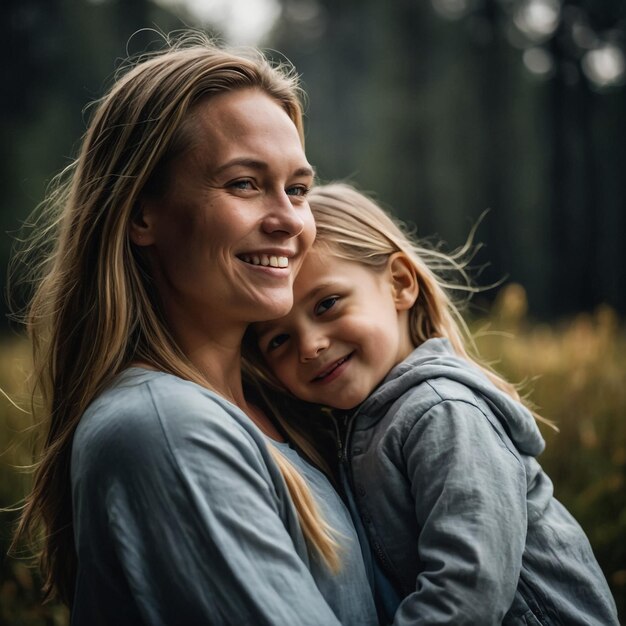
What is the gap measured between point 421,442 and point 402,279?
85 centimetres

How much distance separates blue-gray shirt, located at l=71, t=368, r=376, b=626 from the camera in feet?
4.93

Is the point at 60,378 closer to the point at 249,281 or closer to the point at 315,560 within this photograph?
the point at 249,281

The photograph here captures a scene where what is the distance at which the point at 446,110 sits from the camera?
75.4ft

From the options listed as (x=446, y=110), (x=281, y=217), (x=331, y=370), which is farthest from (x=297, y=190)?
(x=446, y=110)

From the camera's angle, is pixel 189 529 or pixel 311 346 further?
pixel 311 346

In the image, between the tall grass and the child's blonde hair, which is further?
the tall grass

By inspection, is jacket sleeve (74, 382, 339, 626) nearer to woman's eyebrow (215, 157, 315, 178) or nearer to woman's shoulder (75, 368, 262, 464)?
woman's shoulder (75, 368, 262, 464)

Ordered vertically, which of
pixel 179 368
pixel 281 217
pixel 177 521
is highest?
pixel 281 217

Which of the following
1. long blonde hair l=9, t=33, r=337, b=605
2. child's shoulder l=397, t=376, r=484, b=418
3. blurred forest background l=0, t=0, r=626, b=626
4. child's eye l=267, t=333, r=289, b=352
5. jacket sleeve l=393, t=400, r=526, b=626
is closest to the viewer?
jacket sleeve l=393, t=400, r=526, b=626

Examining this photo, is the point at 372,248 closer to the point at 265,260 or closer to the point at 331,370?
the point at 331,370

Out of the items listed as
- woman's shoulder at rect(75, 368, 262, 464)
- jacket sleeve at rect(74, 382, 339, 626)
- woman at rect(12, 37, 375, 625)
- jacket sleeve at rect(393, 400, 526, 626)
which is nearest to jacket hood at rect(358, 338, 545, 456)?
jacket sleeve at rect(393, 400, 526, 626)

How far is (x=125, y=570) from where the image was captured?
154cm

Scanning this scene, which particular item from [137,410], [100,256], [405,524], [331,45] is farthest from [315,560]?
[331,45]

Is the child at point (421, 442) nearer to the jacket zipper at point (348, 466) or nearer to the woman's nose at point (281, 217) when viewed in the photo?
the jacket zipper at point (348, 466)
